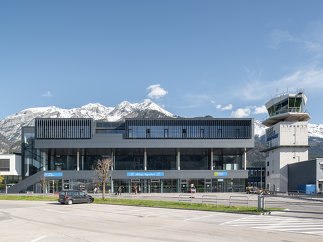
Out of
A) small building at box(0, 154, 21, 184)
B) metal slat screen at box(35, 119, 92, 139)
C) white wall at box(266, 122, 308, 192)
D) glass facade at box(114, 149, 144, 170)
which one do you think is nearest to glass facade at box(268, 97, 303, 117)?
white wall at box(266, 122, 308, 192)

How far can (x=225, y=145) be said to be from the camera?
64.6m

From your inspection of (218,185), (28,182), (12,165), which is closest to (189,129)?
(218,185)

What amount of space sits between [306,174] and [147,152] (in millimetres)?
31281

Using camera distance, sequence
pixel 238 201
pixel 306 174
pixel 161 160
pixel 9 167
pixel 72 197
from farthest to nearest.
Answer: pixel 9 167
pixel 161 160
pixel 306 174
pixel 238 201
pixel 72 197

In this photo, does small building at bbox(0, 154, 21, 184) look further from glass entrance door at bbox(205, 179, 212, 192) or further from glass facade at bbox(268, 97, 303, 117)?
glass facade at bbox(268, 97, 303, 117)

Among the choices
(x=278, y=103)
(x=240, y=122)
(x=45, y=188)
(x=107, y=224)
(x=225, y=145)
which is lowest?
(x=45, y=188)

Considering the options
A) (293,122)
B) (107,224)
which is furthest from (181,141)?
(107,224)

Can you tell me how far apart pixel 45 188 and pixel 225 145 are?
117ft

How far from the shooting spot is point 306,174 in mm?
63938

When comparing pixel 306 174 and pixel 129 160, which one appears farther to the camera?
pixel 129 160

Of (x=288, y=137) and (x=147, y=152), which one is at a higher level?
(x=288, y=137)

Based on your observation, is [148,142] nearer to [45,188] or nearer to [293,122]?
[45,188]

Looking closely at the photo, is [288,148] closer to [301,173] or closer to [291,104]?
[301,173]

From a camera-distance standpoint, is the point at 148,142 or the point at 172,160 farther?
the point at 172,160
